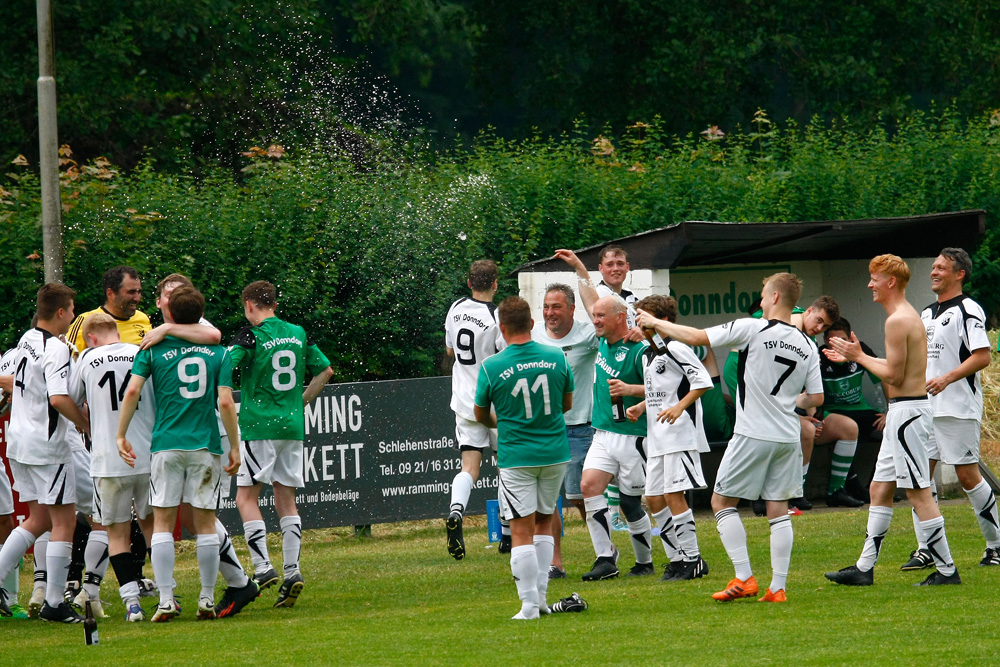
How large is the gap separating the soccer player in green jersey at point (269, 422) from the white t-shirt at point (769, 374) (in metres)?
2.92

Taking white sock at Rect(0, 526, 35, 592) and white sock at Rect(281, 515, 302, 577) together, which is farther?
white sock at Rect(281, 515, 302, 577)

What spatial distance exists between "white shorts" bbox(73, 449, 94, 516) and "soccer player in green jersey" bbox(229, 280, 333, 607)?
100 centimetres

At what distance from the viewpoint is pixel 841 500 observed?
1380 centimetres

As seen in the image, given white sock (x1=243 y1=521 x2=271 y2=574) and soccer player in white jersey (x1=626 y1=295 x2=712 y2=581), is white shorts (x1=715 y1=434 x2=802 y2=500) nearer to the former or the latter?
soccer player in white jersey (x1=626 y1=295 x2=712 y2=581)

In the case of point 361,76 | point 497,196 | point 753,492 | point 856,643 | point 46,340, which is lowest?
point 856,643

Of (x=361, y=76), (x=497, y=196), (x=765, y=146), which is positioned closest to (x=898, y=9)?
(x=361, y=76)

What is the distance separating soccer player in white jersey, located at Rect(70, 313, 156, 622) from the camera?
27.9 ft

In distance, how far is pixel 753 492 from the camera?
328 inches

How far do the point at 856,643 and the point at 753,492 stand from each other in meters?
1.48

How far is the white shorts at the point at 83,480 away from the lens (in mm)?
9117

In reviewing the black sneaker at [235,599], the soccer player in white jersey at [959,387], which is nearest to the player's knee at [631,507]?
the soccer player in white jersey at [959,387]

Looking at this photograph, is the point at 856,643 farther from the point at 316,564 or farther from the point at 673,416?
the point at 316,564

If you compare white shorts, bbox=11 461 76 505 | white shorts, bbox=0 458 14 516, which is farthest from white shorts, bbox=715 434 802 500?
white shorts, bbox=0 458 14 516

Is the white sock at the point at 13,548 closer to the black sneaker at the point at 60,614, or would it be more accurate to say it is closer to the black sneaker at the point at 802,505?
the black sneaker at the point at 60,614
